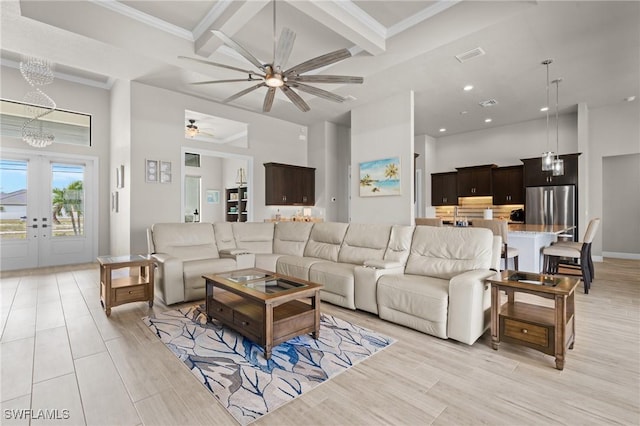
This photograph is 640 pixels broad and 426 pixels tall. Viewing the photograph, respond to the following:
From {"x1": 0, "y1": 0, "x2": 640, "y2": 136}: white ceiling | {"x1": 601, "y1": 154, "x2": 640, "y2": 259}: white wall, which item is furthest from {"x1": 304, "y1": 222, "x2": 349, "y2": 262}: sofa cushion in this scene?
{"x1": 601, "y1": 154, "x2": 640, "y2": 259}: white wall

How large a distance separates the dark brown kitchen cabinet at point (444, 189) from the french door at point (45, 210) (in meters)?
8.74

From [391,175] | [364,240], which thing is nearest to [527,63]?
[391,175]

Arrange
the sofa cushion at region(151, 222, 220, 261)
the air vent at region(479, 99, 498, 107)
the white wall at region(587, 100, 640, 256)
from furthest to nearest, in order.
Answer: the white wall at region(587, 100, 640, 256), the air vent at region(479, 99, 498, 107), the sofa cushion at region(151, 222, 220, 261)

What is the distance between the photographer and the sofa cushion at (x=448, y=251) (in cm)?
314

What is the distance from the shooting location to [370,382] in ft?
6.98

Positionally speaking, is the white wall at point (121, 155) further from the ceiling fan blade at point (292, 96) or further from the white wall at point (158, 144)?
the ceiling fan blade at point (292, 96)

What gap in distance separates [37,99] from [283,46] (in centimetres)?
488

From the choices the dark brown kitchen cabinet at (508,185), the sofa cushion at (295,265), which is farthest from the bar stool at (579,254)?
the sofa cushion at (295,265)

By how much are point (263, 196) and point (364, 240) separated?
3858 millimetres

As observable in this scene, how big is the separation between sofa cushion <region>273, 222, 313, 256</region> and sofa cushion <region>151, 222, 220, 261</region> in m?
1.04

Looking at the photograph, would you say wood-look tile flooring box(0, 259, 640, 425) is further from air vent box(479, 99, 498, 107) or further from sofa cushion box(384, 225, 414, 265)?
air vent box(479, 99, 498, 107)

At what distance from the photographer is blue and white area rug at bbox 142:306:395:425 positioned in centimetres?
197

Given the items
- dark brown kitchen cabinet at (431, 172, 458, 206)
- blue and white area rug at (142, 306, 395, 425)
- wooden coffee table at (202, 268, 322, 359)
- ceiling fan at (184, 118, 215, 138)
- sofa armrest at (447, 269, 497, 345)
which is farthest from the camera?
dark brown kitchen cabinet at (431, 172, 458, 206)

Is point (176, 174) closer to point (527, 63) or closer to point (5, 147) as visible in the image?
point (5, 147)
